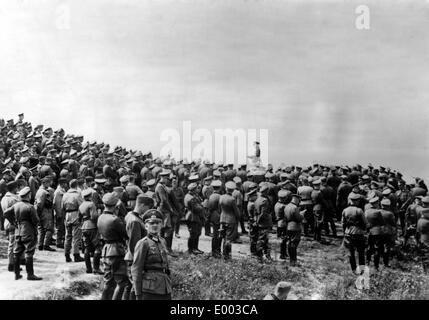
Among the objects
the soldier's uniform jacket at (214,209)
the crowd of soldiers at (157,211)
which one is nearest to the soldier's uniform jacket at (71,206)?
the crowd of soldiers at (157,211)

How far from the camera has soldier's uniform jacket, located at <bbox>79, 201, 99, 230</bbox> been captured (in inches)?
414

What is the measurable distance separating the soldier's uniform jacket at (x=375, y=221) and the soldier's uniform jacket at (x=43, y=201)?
26.8ft

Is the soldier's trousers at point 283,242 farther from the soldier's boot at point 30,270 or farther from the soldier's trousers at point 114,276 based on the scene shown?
the soldier's boot at point 30,270

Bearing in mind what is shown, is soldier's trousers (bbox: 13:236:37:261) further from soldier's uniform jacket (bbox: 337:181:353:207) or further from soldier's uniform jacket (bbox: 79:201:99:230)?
soldier's uniform jacket (bbox: 337:181:353:207)

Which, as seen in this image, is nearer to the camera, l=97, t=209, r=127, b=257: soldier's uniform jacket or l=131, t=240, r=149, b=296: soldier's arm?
l=131, t=240, r=149, b=296: soldier's arm

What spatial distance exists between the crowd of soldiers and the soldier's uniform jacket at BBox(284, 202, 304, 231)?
26 millimetres

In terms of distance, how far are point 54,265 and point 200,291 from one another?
3621mm

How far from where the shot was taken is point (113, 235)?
8562mm

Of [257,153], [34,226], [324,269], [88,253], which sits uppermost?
[257,153]

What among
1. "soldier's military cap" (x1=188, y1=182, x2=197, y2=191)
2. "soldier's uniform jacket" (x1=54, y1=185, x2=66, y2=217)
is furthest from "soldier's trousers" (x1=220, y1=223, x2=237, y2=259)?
"soldier's uniform jacket" (x1=54, y1=185, x2=66, y2=217)

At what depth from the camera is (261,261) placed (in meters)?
12.4

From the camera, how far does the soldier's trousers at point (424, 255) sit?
12344 millimetres
